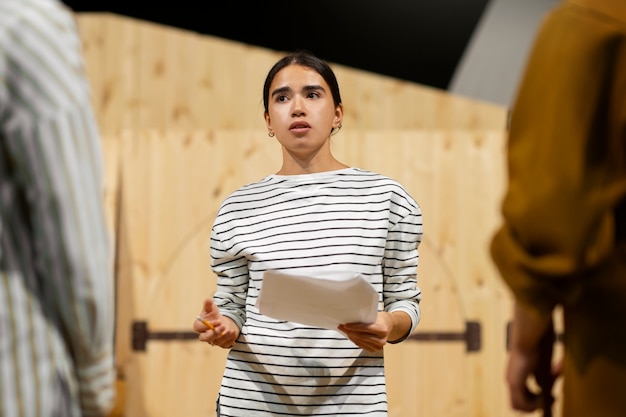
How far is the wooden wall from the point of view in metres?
3.38

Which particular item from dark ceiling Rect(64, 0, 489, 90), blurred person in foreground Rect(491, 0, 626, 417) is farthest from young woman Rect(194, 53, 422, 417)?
dark ceiling Rect(64, 0, 489, 90)

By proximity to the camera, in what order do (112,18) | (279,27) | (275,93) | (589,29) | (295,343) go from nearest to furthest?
(589,29) → (295,343) → (275,93) → (279,27) → (112,18)

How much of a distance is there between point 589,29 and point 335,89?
1103 millimetres

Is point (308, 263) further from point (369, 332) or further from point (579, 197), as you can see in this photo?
point (579, 197)

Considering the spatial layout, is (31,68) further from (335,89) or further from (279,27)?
(279,27)

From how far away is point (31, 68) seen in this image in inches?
36.3

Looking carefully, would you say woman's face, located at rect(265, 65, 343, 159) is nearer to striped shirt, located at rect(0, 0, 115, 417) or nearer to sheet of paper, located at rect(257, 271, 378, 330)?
sheet of paper, located at rect(257, 271, 378, 330)

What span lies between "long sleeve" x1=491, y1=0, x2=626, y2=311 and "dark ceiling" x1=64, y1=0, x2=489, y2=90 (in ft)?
8.28

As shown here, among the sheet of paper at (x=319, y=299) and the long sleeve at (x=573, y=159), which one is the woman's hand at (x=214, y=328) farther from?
the long sleeve at (x=573, y=159)

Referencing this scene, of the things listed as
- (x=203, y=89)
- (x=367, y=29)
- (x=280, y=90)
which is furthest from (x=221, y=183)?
(x=280, y=90)

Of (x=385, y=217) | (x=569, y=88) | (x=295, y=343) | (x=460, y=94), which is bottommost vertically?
(x=295, y=343)

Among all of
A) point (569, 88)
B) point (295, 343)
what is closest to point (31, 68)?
point (569, 88)

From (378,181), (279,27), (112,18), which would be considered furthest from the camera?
(112,18)

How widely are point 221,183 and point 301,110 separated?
1718 mm
